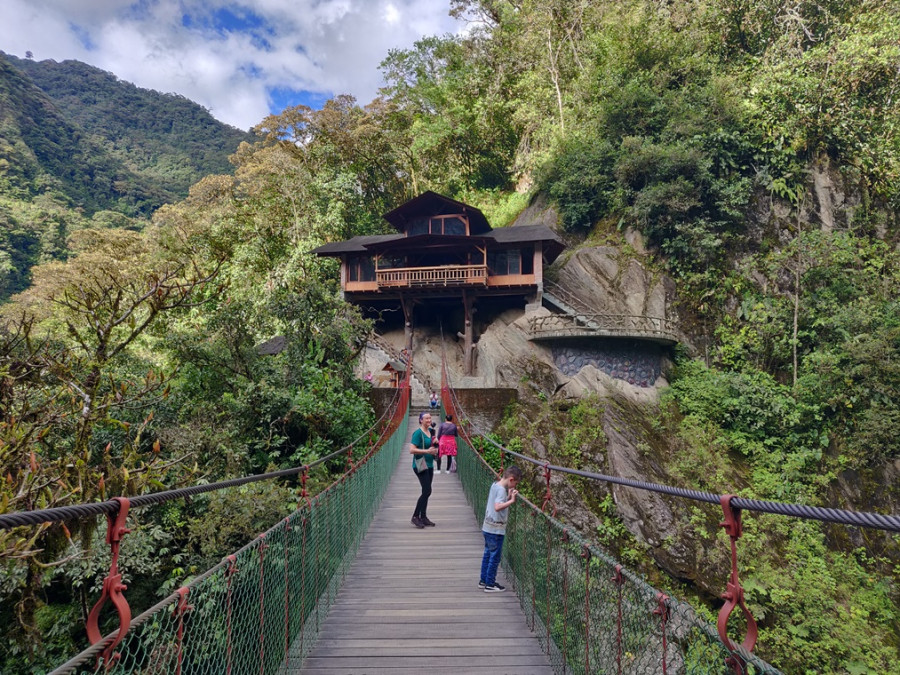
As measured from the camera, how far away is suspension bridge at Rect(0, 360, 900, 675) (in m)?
2.00

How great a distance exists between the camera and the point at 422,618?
13.7ft

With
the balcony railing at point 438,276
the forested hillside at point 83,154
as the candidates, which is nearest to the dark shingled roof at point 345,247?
the balcony railing at point 438,276

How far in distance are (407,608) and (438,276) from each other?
15.9 m

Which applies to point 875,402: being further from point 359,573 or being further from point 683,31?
point 683,31

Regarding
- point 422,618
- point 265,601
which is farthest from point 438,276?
point 265,601

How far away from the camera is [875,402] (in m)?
12.4

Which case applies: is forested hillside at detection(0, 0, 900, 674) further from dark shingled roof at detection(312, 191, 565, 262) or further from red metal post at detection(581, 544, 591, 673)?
red metal post at detection(581, 544, 591, 673)

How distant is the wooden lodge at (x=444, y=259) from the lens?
19.5 metres

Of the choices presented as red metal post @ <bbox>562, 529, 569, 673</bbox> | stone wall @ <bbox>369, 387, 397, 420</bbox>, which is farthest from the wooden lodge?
red metal post @ <bbox>562, 529, 569, 673</bbox>

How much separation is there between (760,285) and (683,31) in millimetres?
11441

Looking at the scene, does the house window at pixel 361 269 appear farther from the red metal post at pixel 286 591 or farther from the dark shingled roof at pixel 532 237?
the red metal post at pixel 286 591

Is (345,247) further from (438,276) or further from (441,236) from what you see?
(438,276)

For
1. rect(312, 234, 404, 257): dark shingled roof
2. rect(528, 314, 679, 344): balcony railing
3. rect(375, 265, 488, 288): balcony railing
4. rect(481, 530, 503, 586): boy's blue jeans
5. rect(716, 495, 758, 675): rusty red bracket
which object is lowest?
rect(481, 530, 503, 586): boy's blue jeans

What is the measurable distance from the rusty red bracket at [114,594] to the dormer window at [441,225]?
20068mm
